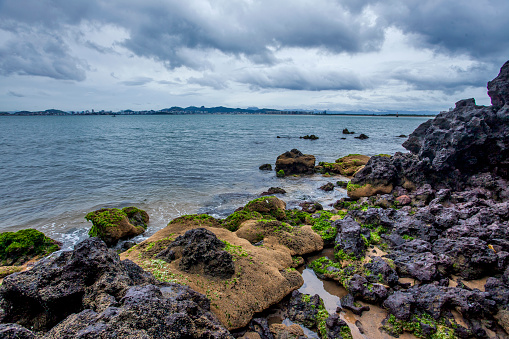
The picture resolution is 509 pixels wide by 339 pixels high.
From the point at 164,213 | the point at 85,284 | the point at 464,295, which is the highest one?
the point at 85,284

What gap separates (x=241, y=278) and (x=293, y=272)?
232 cm

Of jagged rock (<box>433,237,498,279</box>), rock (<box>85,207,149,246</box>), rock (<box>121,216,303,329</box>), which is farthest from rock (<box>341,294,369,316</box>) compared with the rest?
rock (<box>85,207,149,246</box>)

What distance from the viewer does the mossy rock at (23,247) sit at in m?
12.5

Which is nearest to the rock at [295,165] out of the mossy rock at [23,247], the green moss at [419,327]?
the mossy rock at [23,247]

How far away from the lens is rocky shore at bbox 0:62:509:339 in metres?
5.34

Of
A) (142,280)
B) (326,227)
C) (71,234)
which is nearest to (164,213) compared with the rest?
(71,234)

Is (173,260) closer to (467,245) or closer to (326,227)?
(326,227)

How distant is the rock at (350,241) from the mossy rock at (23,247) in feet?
47.1

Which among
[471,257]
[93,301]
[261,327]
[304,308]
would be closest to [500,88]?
[471,257]

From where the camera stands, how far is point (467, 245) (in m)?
10.1

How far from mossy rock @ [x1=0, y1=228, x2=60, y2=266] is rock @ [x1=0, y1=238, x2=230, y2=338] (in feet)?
30.8

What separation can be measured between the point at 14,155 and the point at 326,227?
5022cm

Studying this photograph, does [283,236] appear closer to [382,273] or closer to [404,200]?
[382,273]

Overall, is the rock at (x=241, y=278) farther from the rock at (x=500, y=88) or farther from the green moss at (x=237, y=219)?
the rock at (x=500, y=88)
